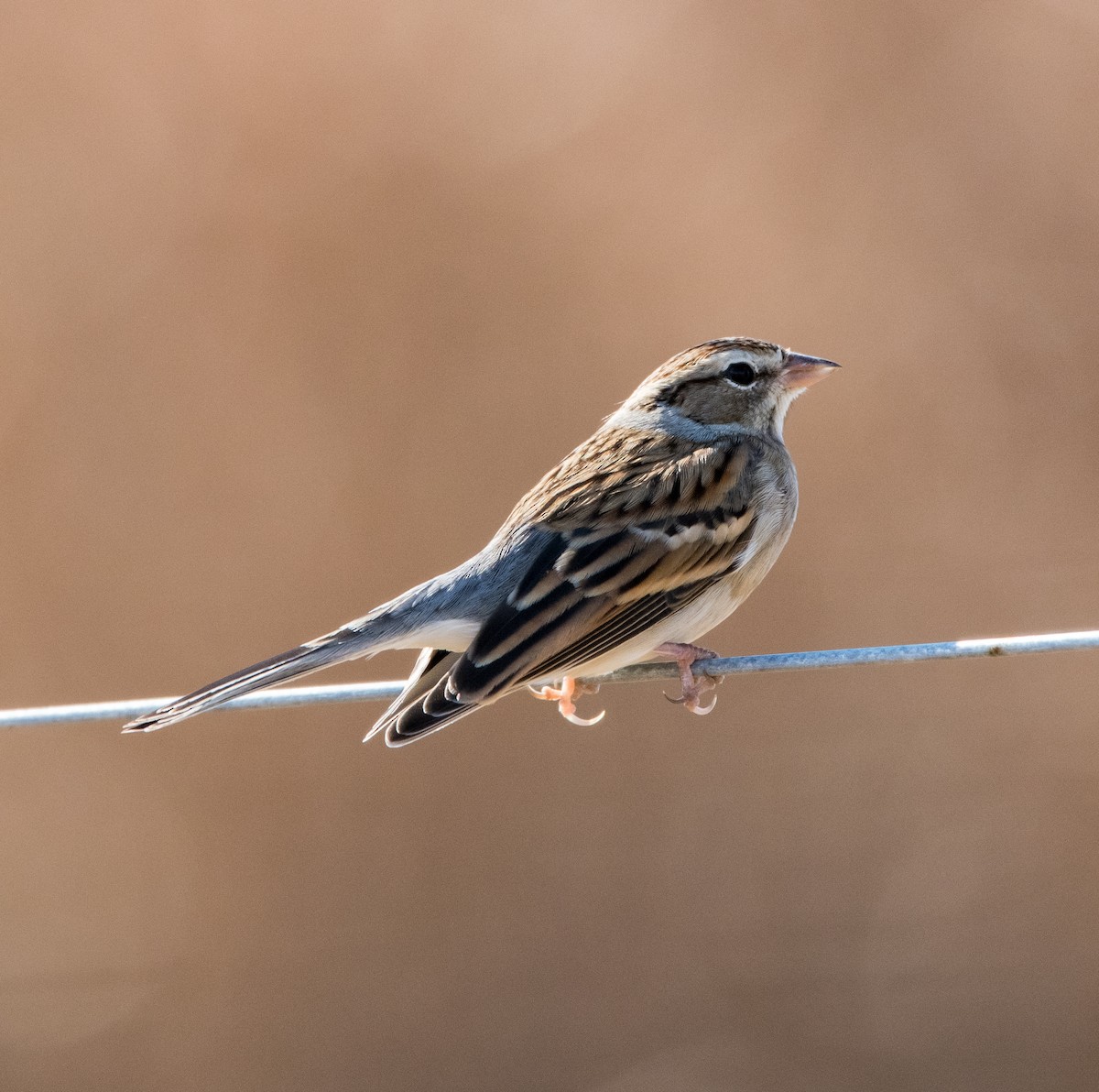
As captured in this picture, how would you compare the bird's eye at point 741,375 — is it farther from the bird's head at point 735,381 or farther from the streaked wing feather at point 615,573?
the streaked wing feather at point 615,573

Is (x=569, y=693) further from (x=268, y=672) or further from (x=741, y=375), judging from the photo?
(x=268, y=672)

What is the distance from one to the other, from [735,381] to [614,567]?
3.67 feet

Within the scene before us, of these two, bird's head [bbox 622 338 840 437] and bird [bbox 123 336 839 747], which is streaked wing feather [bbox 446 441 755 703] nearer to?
bird [bbox 123 336 839 747]

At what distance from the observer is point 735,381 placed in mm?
5574

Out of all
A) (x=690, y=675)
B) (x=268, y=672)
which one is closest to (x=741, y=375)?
(x=690, y=675)

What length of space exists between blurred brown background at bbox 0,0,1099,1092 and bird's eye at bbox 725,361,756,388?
2.42 m

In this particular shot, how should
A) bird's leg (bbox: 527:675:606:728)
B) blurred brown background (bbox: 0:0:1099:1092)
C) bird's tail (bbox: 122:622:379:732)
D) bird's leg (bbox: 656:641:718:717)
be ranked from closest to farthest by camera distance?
bird's tail (bbox: 122:622:379:732)
bird's leg (bbox: 656:641:718:717)
bird's leg (bbox: 527:675:606:728)
blurred brown background (bbox: 0:0:1099:1092)

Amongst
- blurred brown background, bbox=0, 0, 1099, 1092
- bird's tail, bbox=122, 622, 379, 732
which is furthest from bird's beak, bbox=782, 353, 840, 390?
blurred brown background, bbox=0, 0, 1099, 1092

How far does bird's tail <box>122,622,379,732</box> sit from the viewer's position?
3.86 m

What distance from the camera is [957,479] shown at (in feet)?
26.6

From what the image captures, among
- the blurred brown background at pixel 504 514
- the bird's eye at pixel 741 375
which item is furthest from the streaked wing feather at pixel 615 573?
the blurred brown background at pixel 504 514

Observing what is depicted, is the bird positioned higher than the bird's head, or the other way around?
the bird's head

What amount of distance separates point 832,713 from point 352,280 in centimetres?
329

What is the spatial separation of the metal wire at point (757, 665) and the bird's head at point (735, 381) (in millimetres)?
1602
